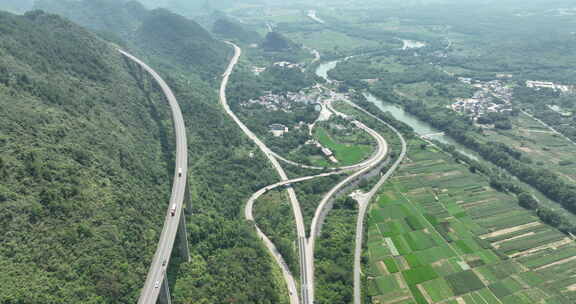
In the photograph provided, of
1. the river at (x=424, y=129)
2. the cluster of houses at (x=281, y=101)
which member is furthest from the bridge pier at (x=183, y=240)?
the cluster of houses at (x=281, y=101)

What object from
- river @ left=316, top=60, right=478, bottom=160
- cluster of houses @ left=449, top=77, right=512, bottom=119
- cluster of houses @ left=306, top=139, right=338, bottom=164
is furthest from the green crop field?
cluster of houses @ left=449, top=77, right=512, bottom=119

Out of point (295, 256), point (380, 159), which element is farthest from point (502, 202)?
point (295, 256)

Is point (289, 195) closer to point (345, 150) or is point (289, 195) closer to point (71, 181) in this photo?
point (345, 150)

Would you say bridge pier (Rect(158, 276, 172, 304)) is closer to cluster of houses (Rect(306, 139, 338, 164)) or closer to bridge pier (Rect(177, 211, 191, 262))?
bridge pier (Rect(177, 211, 191, 262))

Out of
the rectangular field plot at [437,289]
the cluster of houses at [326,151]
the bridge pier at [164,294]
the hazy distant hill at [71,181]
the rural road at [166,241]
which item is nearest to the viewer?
the hazy distant hill at [71,181]

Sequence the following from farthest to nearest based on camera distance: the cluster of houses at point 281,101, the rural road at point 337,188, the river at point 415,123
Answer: the cluster of houses at point 281,101, the river at point 415,123, the rural road at point 337,188


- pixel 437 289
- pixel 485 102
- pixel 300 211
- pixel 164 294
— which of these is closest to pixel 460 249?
pixel 437 289

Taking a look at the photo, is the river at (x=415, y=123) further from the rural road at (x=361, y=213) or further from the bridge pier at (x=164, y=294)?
the bridge pier at (x=164, y=294)
